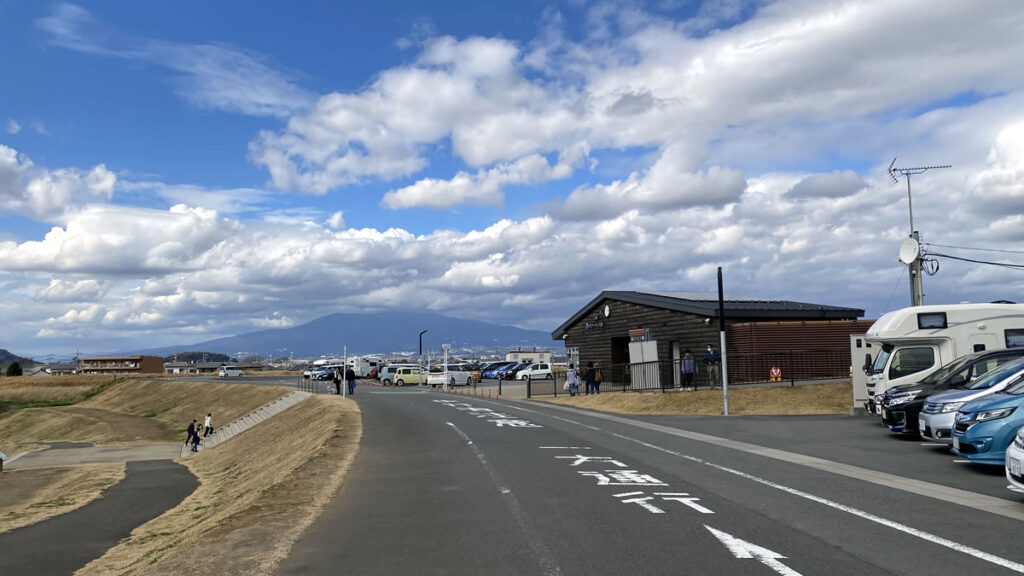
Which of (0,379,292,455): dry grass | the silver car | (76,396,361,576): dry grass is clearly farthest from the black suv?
(0,379,292,455): dry grass

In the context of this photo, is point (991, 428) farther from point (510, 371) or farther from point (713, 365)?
point (510, 371)

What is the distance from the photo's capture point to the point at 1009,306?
2008 cm

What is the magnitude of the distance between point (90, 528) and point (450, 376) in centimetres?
3955

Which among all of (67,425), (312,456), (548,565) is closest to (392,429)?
(312,456)

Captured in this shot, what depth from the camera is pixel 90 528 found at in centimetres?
1761

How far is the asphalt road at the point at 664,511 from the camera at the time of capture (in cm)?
671

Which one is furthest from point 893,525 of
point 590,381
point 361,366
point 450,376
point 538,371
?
point 361,366

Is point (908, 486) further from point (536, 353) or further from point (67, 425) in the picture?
point (536, 353)

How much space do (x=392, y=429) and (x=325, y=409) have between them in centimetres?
938

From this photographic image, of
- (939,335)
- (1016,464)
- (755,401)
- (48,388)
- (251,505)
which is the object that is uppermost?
(939,335)

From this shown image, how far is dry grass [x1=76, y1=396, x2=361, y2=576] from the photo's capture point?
25.3 feet

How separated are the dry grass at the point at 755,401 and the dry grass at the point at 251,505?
37.2 ft

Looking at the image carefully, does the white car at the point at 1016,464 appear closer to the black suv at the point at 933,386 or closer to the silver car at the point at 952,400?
the silver car at the point at 952,400

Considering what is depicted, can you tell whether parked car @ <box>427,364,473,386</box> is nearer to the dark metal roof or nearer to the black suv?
the dark metal roof
